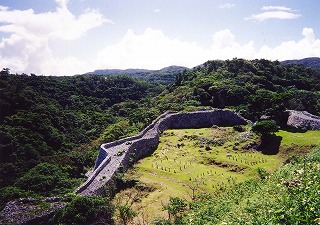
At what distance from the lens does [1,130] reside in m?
65.9

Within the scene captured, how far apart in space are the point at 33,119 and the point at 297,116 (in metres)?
59.1

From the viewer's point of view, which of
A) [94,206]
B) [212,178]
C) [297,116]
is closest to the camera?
[94,206]

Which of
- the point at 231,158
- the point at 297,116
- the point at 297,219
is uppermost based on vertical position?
the point at 297,219

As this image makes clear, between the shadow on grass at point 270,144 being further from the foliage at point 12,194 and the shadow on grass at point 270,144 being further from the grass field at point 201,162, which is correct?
the foliage at point 12,194

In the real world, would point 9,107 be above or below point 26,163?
above

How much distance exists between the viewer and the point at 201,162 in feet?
133

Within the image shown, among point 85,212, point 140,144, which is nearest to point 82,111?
point 140,144

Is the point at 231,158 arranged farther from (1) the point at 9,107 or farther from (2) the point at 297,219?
(1) the point at 9,107

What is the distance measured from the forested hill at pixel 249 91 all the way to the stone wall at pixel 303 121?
247cm

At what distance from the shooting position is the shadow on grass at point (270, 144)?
41.5 metres

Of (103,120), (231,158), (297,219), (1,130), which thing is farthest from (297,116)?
(103,120)

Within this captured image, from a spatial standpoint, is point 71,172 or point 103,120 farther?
point 103,120

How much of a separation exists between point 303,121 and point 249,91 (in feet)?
105

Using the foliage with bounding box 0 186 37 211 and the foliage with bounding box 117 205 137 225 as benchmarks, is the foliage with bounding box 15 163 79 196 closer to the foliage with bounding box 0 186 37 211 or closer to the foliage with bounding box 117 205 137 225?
the foliage with bounding box 0 186 37 211
